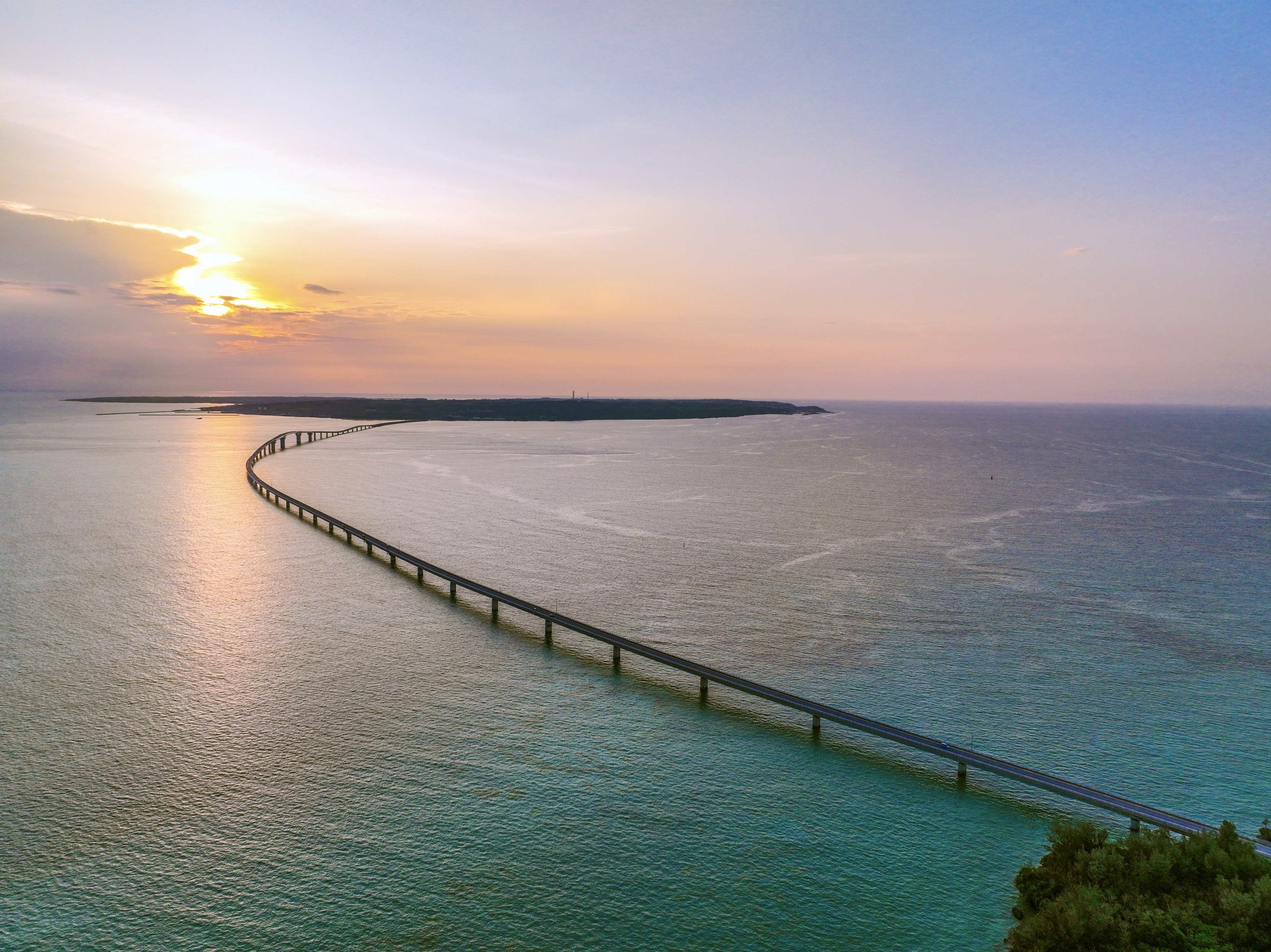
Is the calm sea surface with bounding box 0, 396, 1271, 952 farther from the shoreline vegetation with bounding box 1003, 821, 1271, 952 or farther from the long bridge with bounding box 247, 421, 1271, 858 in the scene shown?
the shoreline vegetation with bounding box 1003, 821, 1271, 952

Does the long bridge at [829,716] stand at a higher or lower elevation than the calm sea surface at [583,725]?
higher

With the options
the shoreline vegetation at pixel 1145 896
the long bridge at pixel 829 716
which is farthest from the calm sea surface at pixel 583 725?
the shoreline vegetation at pixel 1145 896

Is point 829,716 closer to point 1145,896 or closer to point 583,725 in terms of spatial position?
point 583,725

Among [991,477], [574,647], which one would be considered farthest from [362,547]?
[991,477]

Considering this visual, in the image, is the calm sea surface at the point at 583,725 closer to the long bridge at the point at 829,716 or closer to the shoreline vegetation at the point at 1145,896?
the long bridge at the point at 829,716

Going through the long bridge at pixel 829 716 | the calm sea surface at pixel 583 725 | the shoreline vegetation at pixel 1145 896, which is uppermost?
the shoreline vegetation at pixel 1145 896

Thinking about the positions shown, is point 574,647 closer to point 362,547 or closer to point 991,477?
point 362,547
